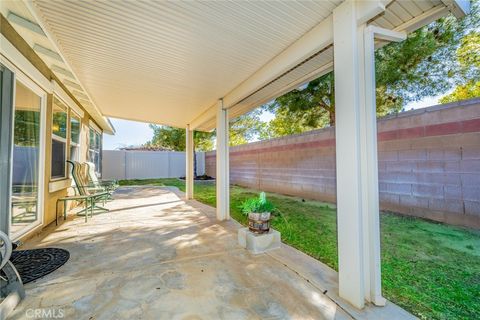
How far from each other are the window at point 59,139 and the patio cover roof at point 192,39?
0.78 m

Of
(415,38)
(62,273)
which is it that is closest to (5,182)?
(62,273)

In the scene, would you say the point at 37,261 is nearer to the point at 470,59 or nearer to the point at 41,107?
the point at 41,107

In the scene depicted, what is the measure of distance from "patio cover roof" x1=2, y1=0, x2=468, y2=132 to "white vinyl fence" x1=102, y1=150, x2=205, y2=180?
9473 mm

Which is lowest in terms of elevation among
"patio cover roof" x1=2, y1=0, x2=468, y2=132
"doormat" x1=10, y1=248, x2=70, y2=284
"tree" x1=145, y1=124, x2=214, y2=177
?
"doormat" x1=10, y1=248, x2=70, y2=284

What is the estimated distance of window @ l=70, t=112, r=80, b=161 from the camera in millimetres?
5166

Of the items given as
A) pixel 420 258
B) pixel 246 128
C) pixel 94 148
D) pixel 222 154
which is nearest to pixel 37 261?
pixel 222 154

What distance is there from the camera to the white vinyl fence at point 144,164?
40.7 ft

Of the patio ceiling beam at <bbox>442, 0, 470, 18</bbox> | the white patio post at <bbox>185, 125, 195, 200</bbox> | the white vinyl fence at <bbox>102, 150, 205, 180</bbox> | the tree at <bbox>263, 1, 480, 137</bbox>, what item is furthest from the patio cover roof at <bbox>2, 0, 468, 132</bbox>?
the white vinyl fence at <bbox>102, 150, 205, 180</bbox>

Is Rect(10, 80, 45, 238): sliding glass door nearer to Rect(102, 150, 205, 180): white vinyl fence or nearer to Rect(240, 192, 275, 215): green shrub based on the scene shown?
Rect(240, 192, 275, 215): green shrub

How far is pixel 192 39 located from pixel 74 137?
184 inches

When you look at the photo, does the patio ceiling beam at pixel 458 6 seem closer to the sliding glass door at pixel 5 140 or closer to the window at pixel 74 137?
the sliding glass door at pixel 5 140

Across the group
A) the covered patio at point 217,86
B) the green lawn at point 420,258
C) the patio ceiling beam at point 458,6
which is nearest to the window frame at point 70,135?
the covered patio at point 217,86

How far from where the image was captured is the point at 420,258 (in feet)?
8.12

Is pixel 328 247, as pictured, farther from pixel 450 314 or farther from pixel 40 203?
pixel 40 203
